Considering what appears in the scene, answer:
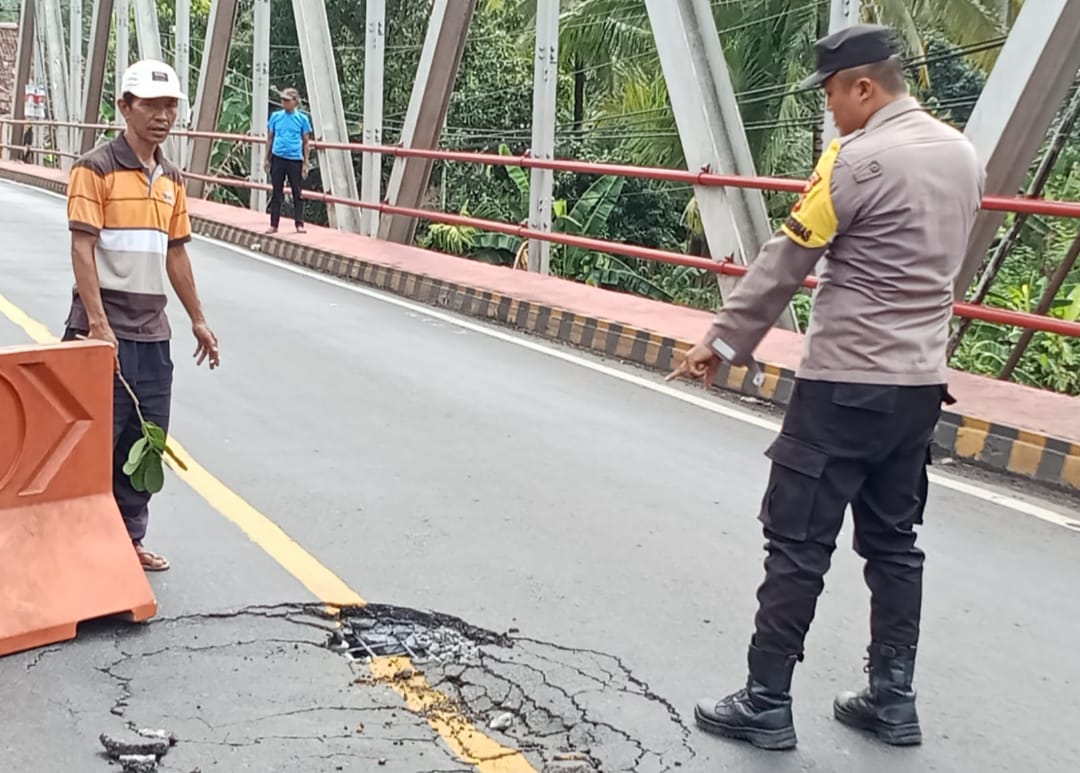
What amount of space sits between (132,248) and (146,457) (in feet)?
2.25

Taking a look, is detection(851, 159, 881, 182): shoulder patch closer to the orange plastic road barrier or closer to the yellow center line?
the yellow center line

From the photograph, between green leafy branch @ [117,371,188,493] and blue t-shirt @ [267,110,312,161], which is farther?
blue t-shirt @ [267,110,312,161]

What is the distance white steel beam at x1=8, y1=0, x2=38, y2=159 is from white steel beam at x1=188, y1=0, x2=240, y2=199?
15.7 metres

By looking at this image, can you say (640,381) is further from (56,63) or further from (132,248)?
(56,63)

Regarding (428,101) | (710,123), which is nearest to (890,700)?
(710,123)

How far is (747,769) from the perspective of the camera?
336cm

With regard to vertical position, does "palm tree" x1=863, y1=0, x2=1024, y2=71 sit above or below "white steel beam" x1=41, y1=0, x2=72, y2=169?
above

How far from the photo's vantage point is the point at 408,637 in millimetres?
4074

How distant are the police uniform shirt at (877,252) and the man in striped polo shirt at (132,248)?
2027 mm

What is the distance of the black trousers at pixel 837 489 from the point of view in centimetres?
338

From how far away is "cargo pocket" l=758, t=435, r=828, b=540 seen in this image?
3373 mm

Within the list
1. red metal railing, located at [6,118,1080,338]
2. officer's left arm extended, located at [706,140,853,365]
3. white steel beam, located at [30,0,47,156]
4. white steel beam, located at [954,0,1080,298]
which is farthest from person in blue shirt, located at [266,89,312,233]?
white steel beam, located at [30,0,47,156]

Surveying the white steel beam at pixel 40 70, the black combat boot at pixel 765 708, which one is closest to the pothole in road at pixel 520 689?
the black combat boot at pixel 765 708

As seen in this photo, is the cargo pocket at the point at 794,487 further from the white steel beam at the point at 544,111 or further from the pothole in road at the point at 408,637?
the white steel beam at the point at 544,111
